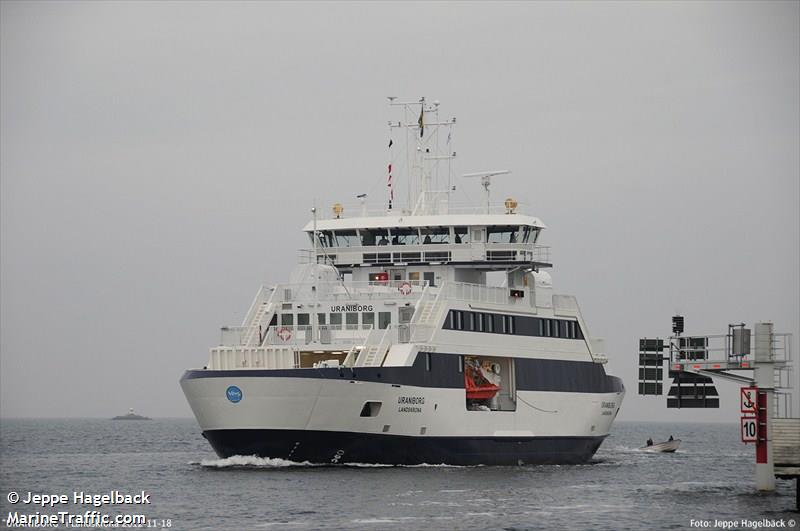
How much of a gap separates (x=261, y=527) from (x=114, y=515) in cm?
490

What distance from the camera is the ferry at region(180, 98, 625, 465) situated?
45.9 m

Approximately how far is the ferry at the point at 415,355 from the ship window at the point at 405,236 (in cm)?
5

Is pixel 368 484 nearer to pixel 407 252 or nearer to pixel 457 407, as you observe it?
pixel 457 407

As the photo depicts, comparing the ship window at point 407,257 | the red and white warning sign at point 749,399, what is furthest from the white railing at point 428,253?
the red and white warning sign at point 749,399

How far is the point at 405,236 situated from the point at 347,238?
209 centimetres

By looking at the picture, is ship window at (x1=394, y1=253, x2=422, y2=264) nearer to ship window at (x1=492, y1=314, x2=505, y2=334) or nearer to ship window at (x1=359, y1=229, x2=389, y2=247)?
ship window at (x1=359, y1=229, x2=389, y2=247)

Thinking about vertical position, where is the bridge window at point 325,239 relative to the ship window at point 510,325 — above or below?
above

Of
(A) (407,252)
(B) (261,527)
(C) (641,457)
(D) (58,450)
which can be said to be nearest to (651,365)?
(A) (407,252)

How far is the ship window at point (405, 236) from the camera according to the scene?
177 feet

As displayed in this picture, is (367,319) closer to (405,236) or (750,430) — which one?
(405,236)

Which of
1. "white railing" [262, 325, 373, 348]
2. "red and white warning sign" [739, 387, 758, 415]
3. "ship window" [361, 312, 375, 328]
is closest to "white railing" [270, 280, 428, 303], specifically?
"ship window" [361, 312, 375, 328]

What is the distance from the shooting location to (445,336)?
49.5m

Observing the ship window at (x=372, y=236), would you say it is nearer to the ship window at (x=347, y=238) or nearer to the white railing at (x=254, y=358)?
the ship window at (x=347, y=238)

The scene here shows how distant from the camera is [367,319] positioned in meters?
49.9
